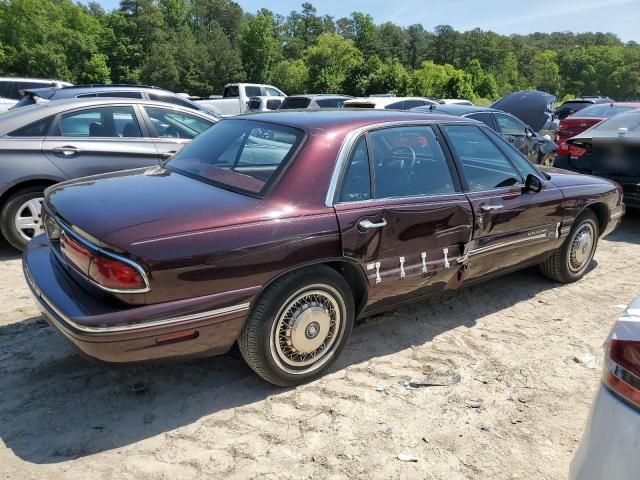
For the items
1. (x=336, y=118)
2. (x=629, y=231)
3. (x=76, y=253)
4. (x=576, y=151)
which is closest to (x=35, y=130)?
(x=76, y=253)

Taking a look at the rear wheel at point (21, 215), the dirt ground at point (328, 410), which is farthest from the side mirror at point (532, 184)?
the rear wheel at point (21, 215)

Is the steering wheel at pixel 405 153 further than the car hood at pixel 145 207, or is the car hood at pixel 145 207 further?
the steering wheel at pixel 405 153

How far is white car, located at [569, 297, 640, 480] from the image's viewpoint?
1557mm

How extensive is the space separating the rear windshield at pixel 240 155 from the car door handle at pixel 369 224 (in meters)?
0.58

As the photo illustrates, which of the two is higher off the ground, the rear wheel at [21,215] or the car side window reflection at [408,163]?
the car side window reflection at [408,163]

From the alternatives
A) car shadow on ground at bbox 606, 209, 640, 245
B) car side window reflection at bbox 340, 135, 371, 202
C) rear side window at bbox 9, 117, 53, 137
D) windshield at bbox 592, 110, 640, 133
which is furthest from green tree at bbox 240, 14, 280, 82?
car side window reflection at bbox 340, 135, 371, 202

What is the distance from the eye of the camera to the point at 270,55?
76250mm

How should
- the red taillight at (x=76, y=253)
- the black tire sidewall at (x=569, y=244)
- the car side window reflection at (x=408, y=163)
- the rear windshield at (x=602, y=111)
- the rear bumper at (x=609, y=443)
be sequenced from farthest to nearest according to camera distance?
the rear windshield at (x=602, y=111) < the black tire sidewall at (x=569, y=244) < the car side window reflection at (x=408, y=163) < the red taillight at (x=76, y=253) < the rear bumper at (x=609, y=443)

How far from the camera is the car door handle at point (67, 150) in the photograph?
17.1 ft

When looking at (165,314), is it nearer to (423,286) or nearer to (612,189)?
(423,286)

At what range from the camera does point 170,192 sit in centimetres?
299

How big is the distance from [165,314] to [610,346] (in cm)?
189

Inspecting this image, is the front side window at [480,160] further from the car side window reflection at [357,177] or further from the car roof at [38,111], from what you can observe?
the car roof at [38,111]

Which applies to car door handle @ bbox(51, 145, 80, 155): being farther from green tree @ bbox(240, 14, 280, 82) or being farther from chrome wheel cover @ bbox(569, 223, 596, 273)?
green tree @ bbox(240, 14, 280, 82)
